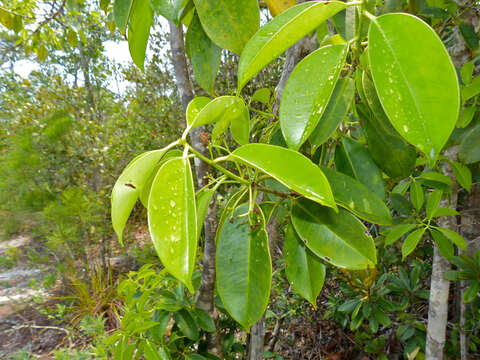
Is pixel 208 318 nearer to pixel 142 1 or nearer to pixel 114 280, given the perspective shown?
pixel 142 1

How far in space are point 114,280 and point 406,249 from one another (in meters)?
2.63

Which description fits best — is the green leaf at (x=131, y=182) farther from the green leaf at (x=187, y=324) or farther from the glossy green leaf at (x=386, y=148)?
the green leaf at (x=187, y=324)

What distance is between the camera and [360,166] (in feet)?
1.25

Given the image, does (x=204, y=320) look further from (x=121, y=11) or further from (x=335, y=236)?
(x=121, y=11)

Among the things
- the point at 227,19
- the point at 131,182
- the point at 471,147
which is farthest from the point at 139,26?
the point at 471,147

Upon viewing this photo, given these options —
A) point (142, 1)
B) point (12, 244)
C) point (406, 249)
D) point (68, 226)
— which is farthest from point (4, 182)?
point (406, 249)

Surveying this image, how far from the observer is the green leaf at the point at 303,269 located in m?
0.35

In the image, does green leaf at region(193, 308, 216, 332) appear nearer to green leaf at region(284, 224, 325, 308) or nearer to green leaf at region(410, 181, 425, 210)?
green leaf at region(284, 224, 325, 308)

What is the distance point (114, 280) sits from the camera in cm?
262

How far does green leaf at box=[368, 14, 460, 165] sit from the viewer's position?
19 cm

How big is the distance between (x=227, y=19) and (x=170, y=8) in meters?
0.07

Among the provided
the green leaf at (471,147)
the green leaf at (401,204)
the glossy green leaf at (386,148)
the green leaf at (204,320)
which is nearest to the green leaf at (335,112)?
the glossy green leaf at (386,148)

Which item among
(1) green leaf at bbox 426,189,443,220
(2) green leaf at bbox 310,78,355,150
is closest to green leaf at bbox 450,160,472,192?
(1) green leaf at bbox 426,189,443,220

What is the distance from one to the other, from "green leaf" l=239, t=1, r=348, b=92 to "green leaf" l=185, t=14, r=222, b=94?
15 cm
